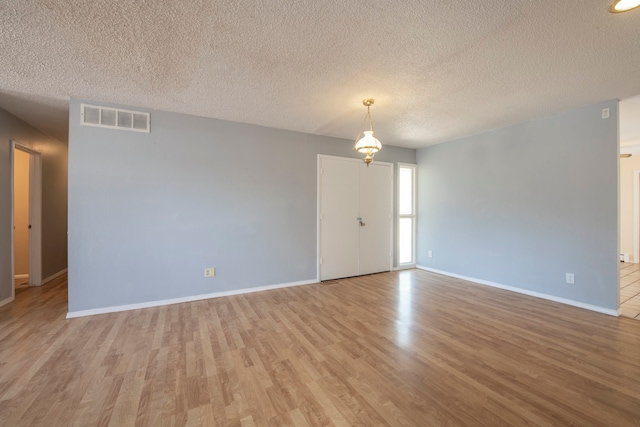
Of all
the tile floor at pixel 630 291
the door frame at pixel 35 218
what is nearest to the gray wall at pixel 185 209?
the door frame at pixel 35 218

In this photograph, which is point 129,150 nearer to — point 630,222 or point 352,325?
point 352,325

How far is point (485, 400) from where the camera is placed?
1.64 metres

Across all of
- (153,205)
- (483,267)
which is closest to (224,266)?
(153,205)

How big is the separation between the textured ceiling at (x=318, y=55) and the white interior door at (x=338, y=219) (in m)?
1.35

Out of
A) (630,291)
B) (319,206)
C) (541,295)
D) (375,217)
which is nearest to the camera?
(541,295)

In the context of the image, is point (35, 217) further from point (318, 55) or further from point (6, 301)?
point (318, 55)

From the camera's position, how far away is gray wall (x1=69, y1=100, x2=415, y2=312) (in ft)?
10.0

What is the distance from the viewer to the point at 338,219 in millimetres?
4605

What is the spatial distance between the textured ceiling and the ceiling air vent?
14 centimetres

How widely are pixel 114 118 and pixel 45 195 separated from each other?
2.54 meters

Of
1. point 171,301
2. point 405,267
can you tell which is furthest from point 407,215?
point 171,301

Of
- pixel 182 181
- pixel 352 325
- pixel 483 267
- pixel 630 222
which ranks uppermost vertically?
pixel 182 181

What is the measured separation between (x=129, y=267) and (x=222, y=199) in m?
1.43

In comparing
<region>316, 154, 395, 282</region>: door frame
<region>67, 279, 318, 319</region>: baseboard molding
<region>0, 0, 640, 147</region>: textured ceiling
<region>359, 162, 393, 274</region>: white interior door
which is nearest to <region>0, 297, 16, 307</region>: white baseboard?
<region>67, 279, 318, 319</region>: baseboard molding
